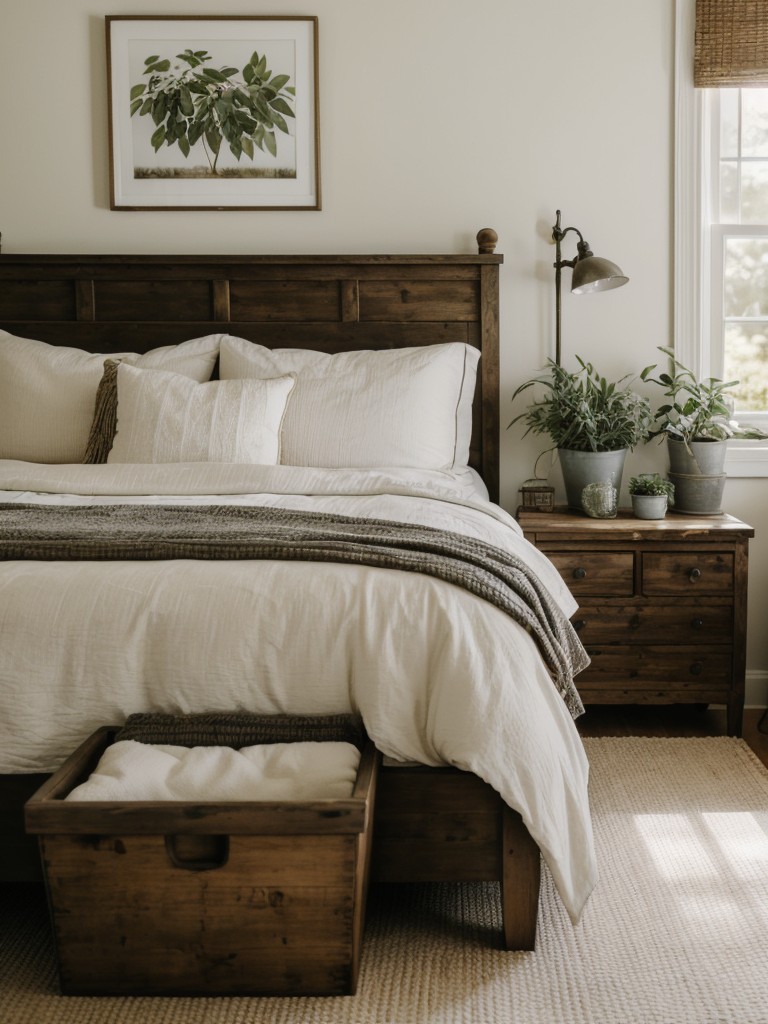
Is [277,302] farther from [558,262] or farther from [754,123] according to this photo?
[754,123]

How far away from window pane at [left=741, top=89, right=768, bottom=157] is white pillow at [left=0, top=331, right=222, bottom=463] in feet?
6.61

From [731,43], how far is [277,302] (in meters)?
1.78

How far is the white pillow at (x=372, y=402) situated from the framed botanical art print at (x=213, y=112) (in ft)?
2.08

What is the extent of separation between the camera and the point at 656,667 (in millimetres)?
2861

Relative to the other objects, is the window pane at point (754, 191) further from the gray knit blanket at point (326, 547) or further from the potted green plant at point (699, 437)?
the gray knit blanket at point (326, 547)

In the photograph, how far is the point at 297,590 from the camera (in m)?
1.70

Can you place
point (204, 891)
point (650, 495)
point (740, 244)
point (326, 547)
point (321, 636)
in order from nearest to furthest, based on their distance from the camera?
point (204, 891)
point (321, 636)
point (326, 547)
point (650, 495)
point (740, 244)

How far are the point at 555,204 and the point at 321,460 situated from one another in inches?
51.3

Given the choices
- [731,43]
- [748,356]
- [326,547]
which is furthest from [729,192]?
[326,547]

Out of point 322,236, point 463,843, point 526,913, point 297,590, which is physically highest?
point 322,236

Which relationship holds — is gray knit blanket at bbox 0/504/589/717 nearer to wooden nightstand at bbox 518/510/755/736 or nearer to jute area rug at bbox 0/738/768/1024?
jute area rug at bbox 0/738/768/1024

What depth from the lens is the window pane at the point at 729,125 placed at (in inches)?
131

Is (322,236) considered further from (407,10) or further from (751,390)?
(751,390)

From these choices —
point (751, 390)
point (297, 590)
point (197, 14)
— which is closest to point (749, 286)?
point (751, 390)
